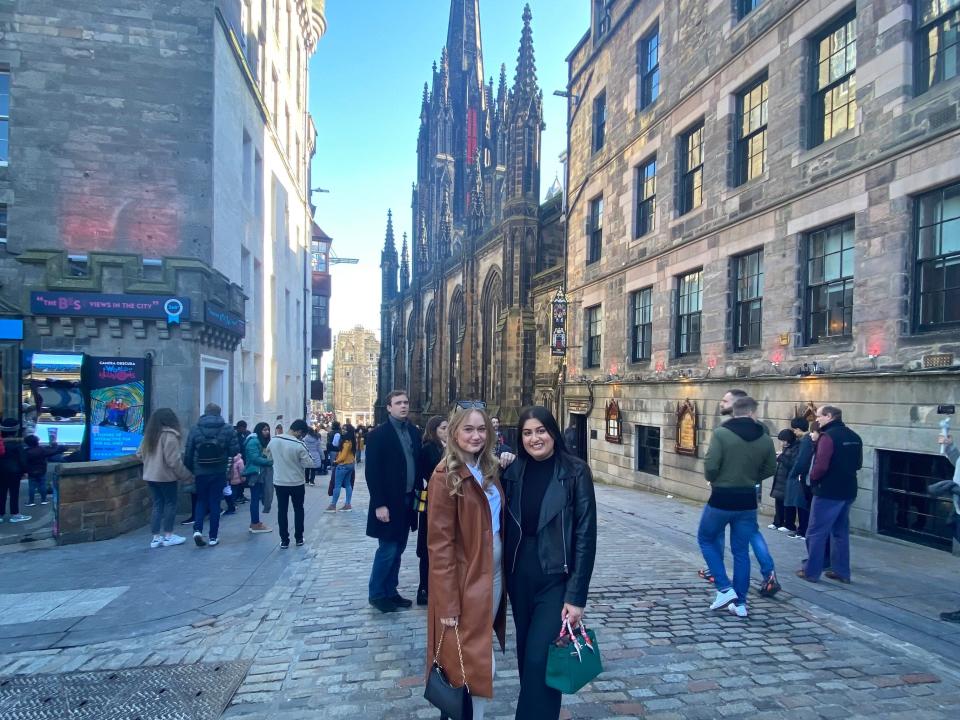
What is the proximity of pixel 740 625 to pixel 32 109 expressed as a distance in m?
14.8

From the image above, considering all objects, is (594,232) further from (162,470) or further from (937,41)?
(162,470)

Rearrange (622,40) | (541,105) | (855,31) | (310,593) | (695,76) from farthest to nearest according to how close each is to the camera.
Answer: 1. (541,105)
2. (622,40)
3. (695,76)
4. (855,31)
5. (310,593)

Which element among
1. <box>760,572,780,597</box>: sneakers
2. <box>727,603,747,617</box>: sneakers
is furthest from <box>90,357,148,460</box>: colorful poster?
<box>760,572,780,597</box>: sneakers

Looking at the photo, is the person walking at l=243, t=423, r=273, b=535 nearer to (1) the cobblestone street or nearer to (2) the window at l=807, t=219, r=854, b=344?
(1) the cobblestone street

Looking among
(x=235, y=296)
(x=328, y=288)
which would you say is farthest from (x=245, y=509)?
(x=328, y=288)

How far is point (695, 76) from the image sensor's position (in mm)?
13031

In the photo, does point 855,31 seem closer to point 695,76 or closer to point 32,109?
→ point 695,76

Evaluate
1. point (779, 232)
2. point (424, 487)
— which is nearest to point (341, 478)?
point (424, 487)

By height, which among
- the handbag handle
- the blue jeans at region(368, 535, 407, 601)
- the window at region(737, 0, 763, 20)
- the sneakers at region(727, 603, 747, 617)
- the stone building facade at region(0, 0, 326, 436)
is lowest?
the sneakers at region(727, 603, 747, 617)

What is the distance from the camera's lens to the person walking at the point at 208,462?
7.36 meters

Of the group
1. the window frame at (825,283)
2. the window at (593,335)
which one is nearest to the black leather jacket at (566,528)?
the window frame at (825,283)

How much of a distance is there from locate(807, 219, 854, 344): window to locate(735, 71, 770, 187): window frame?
2.08 meters

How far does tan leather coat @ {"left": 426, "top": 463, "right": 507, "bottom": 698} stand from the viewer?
2.84m

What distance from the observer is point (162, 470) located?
7305 mm
